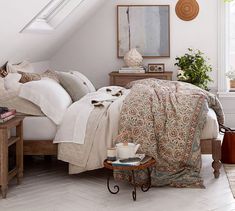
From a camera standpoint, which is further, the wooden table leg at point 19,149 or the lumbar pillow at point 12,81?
the lumbar pillow at point 12,81

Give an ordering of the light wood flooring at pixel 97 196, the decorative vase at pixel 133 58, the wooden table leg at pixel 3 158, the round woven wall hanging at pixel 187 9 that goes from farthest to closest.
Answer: the round woven wall hanging at pixel 187 9 < the decorative vase at pixel 133 58 < the wooden table leg at pixel 3 158 < the light wood flooring at pixel 97 196

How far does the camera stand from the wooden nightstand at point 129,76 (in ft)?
23.3

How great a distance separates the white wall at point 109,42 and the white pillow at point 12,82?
8.75 feet

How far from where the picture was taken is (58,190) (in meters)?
4.50

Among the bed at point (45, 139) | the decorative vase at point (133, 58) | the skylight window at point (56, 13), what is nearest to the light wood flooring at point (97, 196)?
the bed at point (45, 139)

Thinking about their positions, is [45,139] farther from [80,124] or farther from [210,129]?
[210,129]

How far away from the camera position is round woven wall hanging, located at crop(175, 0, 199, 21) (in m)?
7.38

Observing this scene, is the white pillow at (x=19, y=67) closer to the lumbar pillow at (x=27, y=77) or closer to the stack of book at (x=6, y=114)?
the lumbar pillow at (x=27, y=77)

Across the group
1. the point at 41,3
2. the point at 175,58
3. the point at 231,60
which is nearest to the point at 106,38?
the point at 175,58

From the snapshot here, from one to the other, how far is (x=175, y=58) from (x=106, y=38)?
1058 millimetres

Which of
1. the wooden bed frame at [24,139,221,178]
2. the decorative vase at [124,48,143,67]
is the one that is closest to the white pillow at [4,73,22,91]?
the wooden bed frame at [24,139,221,178]

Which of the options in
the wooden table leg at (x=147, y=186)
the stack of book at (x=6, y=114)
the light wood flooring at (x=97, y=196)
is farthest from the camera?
the wooden table leg at (x=147, y=186)

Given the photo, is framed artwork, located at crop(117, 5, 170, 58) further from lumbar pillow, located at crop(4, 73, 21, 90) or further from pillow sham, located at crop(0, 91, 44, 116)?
pillow sham, located at crop(0, 91, 44, 116)

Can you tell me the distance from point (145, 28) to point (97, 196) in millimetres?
3708
